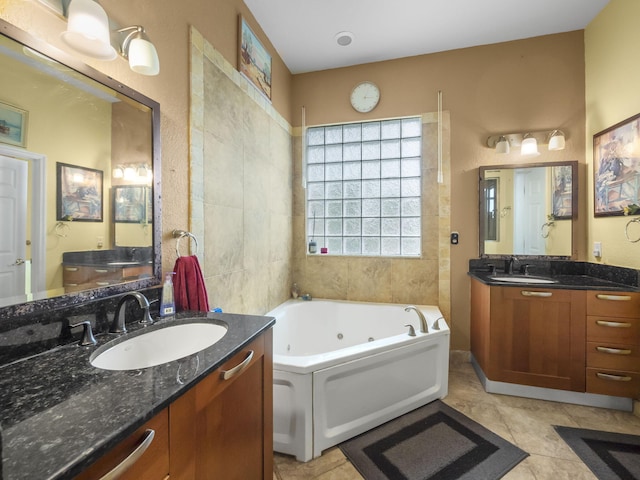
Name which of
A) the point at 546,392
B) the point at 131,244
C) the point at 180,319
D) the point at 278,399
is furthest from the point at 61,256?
the point at 546,392

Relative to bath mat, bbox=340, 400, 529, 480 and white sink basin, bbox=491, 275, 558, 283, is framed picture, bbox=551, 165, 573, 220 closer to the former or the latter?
white sink basin, bbox=491, 275, 558, 283

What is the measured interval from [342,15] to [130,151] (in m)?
1.93

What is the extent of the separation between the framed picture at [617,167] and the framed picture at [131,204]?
114 inches

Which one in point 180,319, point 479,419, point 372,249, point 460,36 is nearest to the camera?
point 180,319

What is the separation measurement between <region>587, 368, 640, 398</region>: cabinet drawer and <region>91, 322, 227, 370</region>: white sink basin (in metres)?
2.42

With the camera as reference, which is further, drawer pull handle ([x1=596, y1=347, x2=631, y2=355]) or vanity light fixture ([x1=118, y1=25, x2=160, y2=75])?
drawer pull handle ([x1=596, y1=347, x2=631, y2=355])

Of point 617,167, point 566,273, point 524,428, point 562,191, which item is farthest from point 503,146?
point 524,428

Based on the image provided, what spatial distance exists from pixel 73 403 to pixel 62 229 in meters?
0.64

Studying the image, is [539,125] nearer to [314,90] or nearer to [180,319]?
[314,90]

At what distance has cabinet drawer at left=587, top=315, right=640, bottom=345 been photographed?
1874mm

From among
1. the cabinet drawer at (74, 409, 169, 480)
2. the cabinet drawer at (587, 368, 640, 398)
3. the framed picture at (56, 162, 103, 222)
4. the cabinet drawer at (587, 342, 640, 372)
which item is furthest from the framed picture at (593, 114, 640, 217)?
the framed picture at (56, 162, 103, 222)

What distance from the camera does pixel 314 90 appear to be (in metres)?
3.01

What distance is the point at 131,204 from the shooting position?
4.09 ft

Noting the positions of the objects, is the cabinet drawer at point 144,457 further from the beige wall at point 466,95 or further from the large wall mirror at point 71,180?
the beige wall at point 466,95
